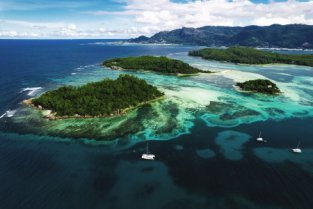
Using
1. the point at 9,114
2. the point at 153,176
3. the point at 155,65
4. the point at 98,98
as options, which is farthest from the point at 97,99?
the point at 155,65

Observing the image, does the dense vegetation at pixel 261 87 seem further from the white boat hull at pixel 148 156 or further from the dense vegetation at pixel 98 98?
the white boat hull at pixel 148 156

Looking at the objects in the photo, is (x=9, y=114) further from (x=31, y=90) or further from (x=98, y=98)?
(x=31, y=90)

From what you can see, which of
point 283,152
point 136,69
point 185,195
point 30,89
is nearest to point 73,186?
point 185,195

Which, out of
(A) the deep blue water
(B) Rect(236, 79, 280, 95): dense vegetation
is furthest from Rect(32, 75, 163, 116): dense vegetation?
(B) Rect(236, 79, 280, 95): dense vegetation

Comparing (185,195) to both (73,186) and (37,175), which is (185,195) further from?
(37,175)

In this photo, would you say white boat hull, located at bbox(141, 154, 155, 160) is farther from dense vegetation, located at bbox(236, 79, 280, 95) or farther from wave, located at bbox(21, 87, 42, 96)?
dense vegetation, located at bbox(236, 79, 280, 95)
